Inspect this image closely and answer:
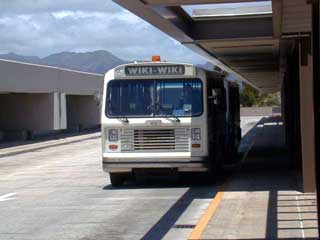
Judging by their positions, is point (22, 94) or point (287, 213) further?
point (22, 94)

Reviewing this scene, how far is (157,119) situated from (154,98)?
21.8 inches

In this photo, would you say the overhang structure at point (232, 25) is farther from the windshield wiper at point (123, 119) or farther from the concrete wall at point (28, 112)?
the concrete wall at point (28, 112)

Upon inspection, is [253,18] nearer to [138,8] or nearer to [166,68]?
[166,68]

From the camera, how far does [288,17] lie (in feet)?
40.1

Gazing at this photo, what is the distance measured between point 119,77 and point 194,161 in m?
2.52

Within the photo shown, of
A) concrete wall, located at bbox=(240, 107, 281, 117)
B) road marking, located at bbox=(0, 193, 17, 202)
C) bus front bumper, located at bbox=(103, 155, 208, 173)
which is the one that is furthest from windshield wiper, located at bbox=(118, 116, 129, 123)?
concrete wall, located at bbox=(240, 107, 281, 117)

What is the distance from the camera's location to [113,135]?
15672 mm

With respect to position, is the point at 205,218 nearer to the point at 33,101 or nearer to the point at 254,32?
the point at 254,32

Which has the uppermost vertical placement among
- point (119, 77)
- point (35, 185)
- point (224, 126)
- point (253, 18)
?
point (253, 18)

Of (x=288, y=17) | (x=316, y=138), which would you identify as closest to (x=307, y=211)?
(x=288, y=17)

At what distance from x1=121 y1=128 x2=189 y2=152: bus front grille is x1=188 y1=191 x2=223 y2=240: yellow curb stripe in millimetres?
1779

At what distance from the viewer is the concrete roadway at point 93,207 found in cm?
1054

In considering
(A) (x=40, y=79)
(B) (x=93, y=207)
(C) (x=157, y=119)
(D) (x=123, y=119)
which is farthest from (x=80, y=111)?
(B) (x=93, y=207)

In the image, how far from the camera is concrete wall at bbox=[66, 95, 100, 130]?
2338 inches
